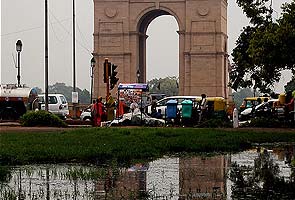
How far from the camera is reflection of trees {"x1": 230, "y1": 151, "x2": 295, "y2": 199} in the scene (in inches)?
351

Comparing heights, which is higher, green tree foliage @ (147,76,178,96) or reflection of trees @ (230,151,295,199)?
green tree foliage @ (147,76,178,96)

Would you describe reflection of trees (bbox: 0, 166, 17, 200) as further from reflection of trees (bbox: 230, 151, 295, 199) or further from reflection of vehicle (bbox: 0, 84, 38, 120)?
reflection of vehicle (bbox: 0, 84, 38, 120)

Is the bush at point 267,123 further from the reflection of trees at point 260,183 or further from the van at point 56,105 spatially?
the reflection of trees at point 260,183

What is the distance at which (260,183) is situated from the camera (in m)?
10.1

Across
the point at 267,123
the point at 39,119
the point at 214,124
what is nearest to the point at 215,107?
the point at 267,123

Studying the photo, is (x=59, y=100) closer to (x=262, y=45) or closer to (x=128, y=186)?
(x=262, y=45)

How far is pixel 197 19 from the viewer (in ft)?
227

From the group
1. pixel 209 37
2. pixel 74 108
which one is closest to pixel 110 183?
pixel 74 108

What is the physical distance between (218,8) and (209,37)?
9.19ft

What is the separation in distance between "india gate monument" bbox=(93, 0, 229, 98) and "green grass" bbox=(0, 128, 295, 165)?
149 feet

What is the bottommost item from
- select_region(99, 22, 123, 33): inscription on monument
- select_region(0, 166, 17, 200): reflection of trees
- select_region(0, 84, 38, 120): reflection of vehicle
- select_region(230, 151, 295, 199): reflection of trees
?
select_region(230, 151, 295, 199): reflection of trees

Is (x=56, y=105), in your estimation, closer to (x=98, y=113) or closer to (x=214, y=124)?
(x=98, y=113)

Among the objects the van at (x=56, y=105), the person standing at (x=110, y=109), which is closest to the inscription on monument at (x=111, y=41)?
the van at (x=56, y=105)

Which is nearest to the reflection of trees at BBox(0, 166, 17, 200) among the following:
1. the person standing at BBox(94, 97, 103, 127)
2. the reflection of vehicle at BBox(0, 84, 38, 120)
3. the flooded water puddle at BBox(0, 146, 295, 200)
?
the flooded water puddle at BBox(0, 146, 295, 200)
